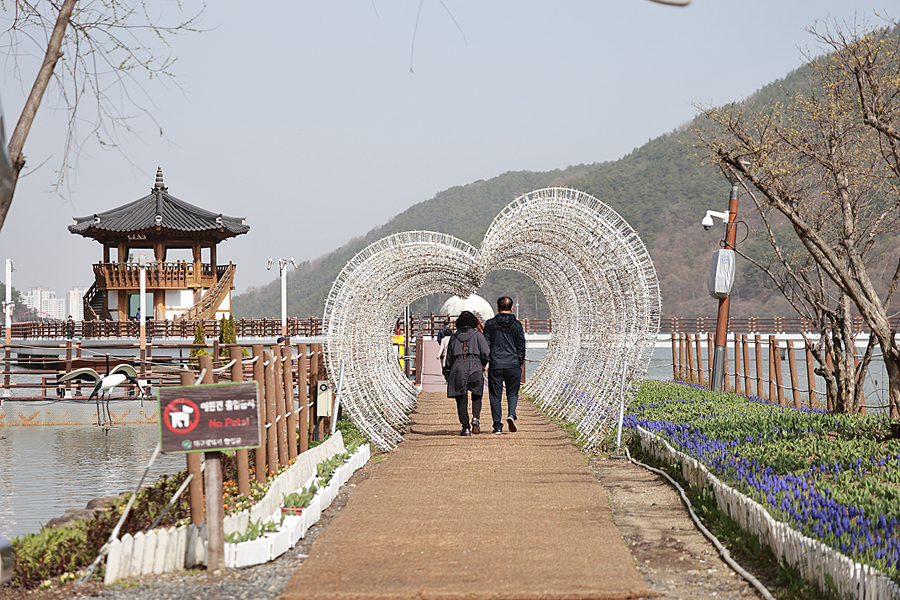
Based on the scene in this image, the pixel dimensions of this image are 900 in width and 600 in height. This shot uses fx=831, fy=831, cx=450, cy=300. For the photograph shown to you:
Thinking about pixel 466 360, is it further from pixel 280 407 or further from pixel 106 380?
pixel 106 380

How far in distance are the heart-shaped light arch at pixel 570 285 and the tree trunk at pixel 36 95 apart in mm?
4649

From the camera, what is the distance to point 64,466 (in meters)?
13.2

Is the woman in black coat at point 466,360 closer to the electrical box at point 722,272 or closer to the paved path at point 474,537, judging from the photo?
the paved path at point 474,537

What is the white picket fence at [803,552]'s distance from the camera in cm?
374

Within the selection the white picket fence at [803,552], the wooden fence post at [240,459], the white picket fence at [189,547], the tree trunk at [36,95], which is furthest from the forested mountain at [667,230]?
the tree trunk at [36,95]

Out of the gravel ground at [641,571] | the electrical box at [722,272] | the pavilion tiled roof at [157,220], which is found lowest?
the gravel ground at [641,571]

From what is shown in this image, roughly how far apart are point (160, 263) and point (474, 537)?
35674mm

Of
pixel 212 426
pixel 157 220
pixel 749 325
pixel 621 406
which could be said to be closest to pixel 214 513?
pixel 212 426

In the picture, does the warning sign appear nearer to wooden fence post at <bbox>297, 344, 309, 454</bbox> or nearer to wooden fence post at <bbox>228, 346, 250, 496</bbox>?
wooden fence post at <bbox>228, 346, 250, 496</bbox>

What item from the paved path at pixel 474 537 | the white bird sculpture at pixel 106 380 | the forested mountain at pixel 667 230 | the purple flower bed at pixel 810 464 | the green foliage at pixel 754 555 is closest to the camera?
the green foliage at pixel 754 555

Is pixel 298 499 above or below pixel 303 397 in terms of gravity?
below

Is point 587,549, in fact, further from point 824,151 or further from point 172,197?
point 172,197

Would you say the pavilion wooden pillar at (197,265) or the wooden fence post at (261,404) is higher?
the pavilion wooden pillar at (197,265)

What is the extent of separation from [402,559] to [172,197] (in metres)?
39.9
